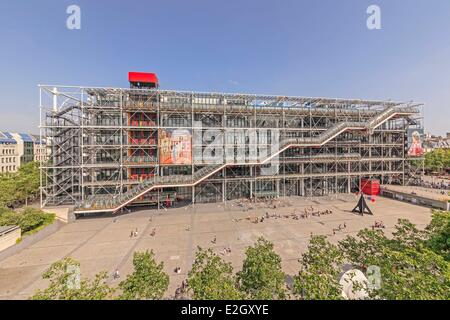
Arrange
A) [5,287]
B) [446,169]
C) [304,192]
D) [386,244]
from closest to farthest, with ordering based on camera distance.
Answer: [386,244], [5,287], [304,192], [446,169]

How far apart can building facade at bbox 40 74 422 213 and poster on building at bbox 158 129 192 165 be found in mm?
126

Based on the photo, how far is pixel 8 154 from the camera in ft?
143

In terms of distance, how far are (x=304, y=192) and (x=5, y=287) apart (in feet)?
102

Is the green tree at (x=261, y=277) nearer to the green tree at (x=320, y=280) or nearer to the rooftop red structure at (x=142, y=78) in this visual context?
the green tree at (x=320, y=280)

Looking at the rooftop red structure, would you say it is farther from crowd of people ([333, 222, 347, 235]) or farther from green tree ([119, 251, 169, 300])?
crowd of people ([333, 222, 347, 235])

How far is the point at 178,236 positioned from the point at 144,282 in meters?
10.3

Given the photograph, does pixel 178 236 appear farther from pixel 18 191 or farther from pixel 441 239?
pixel 18 191

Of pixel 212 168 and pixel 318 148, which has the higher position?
pixel 318 148

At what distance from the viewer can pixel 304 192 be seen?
97.9 ft

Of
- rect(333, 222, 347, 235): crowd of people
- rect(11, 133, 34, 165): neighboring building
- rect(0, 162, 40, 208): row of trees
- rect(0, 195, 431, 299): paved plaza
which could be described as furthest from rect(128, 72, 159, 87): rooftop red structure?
rect(11, 133, 34, 165): neighboring building

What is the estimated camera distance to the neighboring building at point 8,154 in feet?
139

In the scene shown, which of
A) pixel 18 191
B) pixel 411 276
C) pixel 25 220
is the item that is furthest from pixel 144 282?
pixel 18 191
